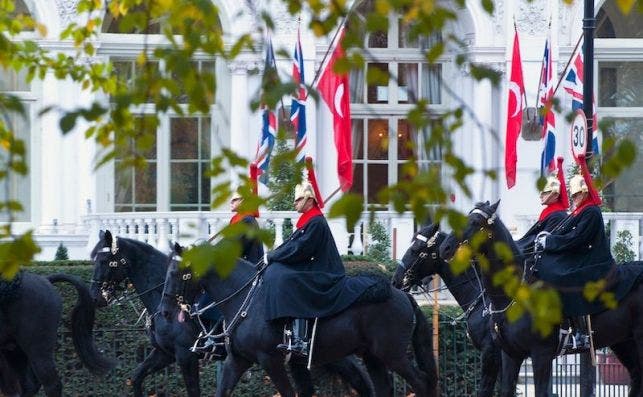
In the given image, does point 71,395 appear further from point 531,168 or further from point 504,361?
point 531,168

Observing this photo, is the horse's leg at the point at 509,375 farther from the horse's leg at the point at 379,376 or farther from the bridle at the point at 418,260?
the bridle at the point at 418,260

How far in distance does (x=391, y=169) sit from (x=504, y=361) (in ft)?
41.2

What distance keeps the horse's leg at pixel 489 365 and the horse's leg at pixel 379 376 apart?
1.06 metres

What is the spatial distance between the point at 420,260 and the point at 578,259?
1.69 meters

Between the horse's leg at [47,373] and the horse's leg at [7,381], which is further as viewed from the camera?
the horse's leg at [7,381]

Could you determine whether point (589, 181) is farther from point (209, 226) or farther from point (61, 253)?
point (61, 253)

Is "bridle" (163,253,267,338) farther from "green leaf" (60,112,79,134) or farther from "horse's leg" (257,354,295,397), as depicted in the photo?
"green leaf" (60,112,79,134)

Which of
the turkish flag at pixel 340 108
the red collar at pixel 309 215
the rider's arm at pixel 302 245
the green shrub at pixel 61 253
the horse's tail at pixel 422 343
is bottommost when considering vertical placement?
the horse's tail at pixel 422 343

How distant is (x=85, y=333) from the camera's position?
56.9 ft

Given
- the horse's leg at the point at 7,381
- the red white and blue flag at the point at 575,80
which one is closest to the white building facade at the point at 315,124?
the red white and blue flag at the point at 575,80

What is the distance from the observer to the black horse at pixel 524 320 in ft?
48.6

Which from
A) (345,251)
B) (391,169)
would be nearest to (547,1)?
(391,169)

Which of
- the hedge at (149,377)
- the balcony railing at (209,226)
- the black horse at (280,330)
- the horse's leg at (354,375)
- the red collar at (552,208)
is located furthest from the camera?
the balcony railing at (209,226)

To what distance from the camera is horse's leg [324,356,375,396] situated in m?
16.5
